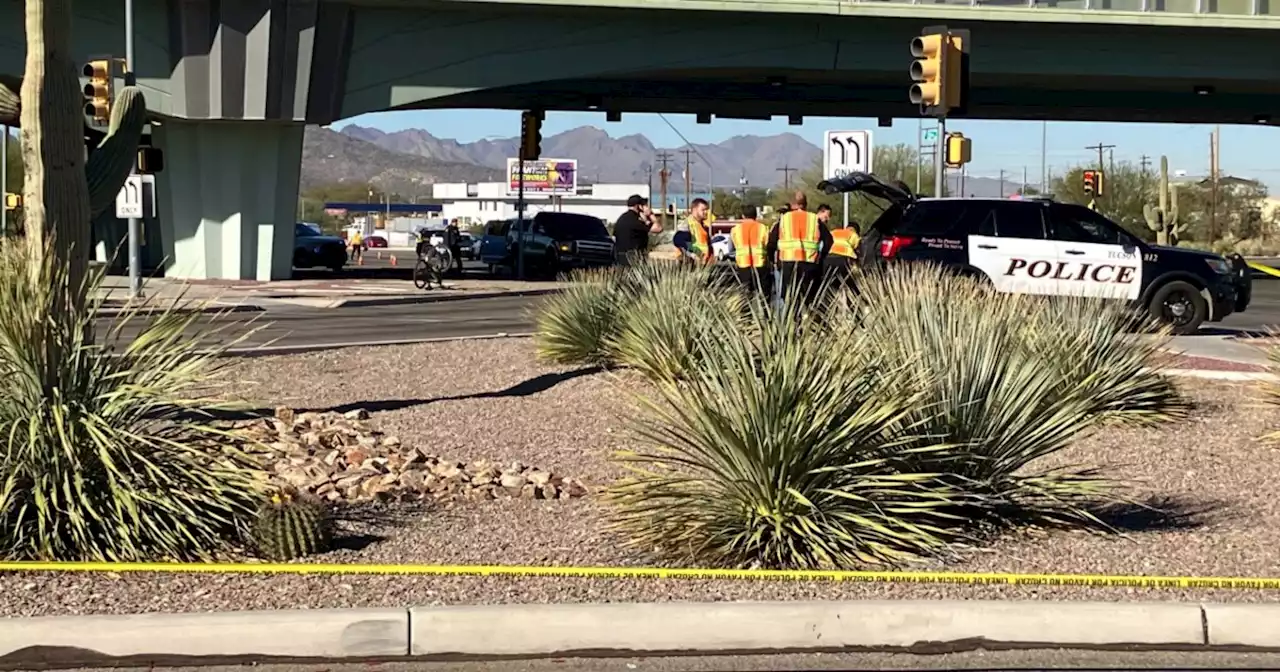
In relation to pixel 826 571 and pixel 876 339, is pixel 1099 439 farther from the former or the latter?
pixel 826 571

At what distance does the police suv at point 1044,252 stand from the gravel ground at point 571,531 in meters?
5.85

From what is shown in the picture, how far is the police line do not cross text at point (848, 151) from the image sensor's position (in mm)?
21688

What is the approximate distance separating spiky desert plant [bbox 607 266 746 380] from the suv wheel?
765 cm

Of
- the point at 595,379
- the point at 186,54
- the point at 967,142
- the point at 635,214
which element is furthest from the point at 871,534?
the point at 186,54

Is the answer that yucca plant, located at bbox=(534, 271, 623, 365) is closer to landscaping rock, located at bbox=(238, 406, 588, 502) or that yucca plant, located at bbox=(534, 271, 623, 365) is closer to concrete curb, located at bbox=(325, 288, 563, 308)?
landscaping rock, located at bbox=(238, 406, 588, 502)

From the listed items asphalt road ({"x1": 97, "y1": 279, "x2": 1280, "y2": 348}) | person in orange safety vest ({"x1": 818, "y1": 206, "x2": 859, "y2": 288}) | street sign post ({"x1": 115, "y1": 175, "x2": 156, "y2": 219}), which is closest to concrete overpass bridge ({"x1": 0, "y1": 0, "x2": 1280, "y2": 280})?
street sign post ({"x1": 115, "y1": 175, "x2": 156, "y2": 219})

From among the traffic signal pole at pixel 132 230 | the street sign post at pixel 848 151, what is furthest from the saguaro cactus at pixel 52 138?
the traffic signal pole at pixel 132 230

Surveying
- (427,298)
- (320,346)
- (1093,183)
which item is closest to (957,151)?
(320,346)

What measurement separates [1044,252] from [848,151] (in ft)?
11.4

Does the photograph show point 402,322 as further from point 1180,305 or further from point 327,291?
point 1180,305

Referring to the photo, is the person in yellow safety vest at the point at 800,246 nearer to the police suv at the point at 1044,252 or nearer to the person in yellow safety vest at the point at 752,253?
the person in yellow safety vest at the point at 752,253

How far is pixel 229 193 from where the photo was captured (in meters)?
35.2

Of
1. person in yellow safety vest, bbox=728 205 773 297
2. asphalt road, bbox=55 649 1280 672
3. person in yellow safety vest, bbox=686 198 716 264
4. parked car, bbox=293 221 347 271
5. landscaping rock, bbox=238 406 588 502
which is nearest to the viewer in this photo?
asphalt road, bbox=55 649 1280 672

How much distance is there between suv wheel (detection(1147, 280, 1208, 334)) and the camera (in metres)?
20.1
